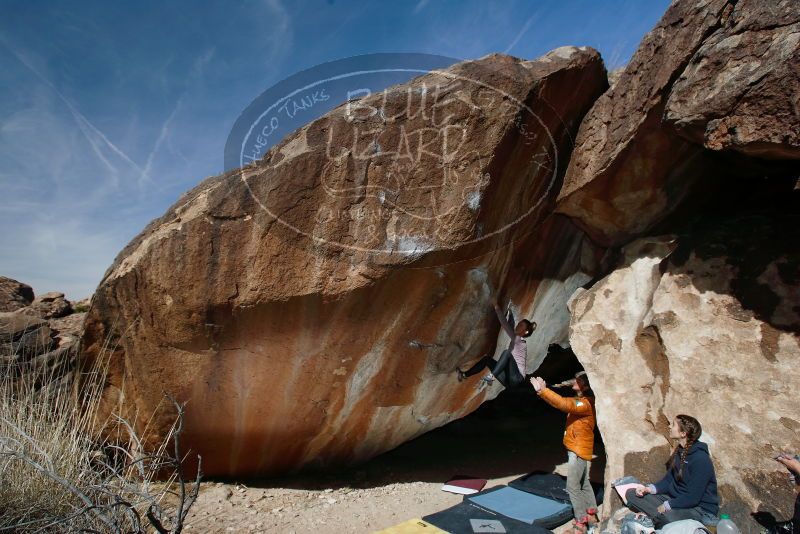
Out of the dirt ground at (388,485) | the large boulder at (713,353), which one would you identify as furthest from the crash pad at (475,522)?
the large boulder at (713,353)

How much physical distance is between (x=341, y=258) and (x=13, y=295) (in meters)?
5.16

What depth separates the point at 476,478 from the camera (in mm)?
4090

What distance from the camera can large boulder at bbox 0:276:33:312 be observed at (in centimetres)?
584

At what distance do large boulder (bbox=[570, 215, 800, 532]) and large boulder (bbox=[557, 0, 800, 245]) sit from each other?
334mm

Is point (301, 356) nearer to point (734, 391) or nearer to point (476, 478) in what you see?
point (476, 478)

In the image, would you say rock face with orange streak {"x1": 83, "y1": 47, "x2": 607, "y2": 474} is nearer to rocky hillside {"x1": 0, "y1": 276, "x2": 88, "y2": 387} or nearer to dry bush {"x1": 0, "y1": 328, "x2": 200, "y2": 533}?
dry bush {"x1": 0, "y1": 328, "x2": 200, "y2": 533}

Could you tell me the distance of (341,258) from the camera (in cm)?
321

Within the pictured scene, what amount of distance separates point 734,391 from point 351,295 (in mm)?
2209

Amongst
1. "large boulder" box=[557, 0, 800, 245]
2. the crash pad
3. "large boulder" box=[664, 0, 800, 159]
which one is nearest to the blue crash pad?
the crash pad

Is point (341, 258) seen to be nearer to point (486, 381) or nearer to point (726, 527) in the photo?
point (486, 381)

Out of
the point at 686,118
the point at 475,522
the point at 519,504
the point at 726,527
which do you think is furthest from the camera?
the point at 519,504

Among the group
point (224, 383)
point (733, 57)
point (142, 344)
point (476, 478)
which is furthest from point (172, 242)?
point (733, 57)

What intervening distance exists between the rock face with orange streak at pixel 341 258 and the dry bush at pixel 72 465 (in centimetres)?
28

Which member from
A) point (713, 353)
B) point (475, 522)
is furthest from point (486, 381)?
point (713, 353)
